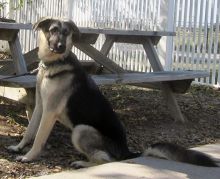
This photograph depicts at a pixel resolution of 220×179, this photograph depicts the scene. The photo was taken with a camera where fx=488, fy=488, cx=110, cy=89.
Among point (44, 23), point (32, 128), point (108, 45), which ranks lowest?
point (32, 128)

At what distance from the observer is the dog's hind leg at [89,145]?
4.62 metres

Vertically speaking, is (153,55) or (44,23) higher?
(44,23)

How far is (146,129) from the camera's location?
21.4 ft

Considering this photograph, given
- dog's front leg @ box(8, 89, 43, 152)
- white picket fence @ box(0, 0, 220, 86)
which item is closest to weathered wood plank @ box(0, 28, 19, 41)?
dog's front leg @ box(8, 89, 43, 152)

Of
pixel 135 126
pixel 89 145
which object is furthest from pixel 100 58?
pixel 89 145

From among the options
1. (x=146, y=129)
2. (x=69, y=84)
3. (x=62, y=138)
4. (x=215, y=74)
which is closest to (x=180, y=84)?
(x=146, y=129)

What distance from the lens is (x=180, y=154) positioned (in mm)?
4738

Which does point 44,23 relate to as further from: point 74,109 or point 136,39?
point 136,39

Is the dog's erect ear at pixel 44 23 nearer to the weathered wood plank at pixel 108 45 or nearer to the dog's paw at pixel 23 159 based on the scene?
the dog's paw at pixel 23 159

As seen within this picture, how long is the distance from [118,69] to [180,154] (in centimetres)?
226

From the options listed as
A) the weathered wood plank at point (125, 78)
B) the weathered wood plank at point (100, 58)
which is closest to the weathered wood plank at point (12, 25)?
the weathered wood plank at point (125, 78)

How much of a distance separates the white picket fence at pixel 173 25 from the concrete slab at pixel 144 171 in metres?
5.78

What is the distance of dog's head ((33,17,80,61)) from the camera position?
4602 mm

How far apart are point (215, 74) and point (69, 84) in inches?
240
